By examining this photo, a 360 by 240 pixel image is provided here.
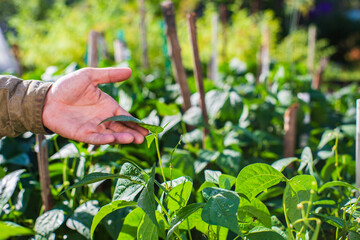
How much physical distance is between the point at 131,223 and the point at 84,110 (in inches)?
13.7

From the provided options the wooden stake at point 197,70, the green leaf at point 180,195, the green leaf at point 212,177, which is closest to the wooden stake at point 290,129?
the wooden stake at point 197,70

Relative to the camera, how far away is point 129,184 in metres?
0.69

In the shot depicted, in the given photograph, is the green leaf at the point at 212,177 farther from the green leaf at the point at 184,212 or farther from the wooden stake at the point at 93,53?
the wooden stake at the point at 93,53

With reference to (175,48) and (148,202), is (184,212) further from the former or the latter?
(175,48)

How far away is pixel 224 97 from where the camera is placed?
4.40 feet

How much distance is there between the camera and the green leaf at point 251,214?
69cm

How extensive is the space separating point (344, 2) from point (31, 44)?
13947 millimetres

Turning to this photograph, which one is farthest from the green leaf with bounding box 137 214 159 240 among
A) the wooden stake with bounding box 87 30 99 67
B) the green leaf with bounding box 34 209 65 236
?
the wooden stake with bounding box 87 30 99 67

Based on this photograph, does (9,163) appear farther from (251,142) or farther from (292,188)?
(292,188)

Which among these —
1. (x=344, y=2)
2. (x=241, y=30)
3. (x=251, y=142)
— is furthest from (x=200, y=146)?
(x=344, y=2)

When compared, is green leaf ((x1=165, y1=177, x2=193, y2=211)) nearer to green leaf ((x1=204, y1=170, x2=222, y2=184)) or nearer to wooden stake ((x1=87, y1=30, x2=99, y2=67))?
green leaf ((x1=204, y1=170, x2=222, y2=184))

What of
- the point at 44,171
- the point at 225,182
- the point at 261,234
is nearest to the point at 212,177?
the point at 225,182

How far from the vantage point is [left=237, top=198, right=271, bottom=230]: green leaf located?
69 centimetres

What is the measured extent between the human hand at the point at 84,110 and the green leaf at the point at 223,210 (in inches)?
12.1
